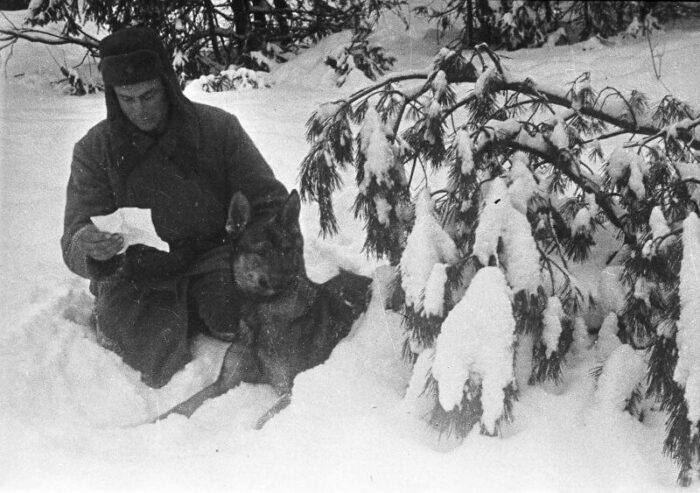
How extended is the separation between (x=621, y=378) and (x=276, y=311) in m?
1.20

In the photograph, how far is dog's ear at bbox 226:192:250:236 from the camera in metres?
2.35

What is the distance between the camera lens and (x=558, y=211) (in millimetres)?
2379

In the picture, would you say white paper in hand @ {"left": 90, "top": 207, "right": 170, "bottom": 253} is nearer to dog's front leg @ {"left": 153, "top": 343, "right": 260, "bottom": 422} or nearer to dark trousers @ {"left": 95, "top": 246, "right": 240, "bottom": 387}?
dark trousers @ {"left": 95, "top": 246, "right": 240, "bottom": 387}

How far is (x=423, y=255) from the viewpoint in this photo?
1.88m

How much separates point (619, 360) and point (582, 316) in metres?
0.28

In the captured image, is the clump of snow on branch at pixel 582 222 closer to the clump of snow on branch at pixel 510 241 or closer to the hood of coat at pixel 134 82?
the clump of snow on branch at pixel 510 241

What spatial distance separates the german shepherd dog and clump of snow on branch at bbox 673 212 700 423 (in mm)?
1237

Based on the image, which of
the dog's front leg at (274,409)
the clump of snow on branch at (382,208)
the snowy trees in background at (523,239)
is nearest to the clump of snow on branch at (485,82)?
the snowy trees in background at (523,239)

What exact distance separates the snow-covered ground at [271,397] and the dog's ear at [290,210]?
0.45 metres

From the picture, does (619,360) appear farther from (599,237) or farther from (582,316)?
(599,237)

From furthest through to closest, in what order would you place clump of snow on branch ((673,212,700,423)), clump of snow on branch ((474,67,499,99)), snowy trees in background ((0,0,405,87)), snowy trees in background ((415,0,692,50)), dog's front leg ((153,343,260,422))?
snowy trees in background ((415,0,692,50)) < snowy trees in background ((0,0,405,87)) < dog's front leg ((153,343,260,422)) < clump of snow on branch ((474,67,499,99)) < clump of snow on branch ((673,212,700,423))

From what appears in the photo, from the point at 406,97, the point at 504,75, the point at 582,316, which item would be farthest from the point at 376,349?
the point at 504,75

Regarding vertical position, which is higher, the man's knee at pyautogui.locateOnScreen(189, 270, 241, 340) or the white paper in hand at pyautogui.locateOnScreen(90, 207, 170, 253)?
the white paper in hand at pyautogui.locateOnScreen(90, 207, 170, 253)

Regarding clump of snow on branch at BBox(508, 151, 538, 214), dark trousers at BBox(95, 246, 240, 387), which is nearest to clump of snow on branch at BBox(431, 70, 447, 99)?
clump of snow on branch at BBox(508, 151, 538, 214)
